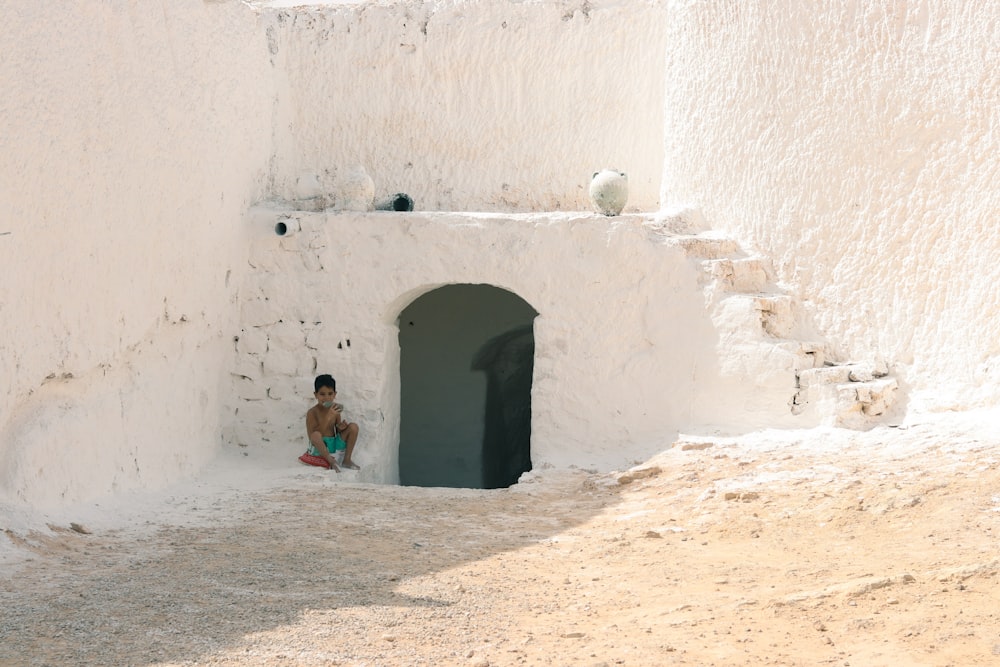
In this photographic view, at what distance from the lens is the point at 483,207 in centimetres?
948

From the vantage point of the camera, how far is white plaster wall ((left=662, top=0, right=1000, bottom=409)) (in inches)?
262

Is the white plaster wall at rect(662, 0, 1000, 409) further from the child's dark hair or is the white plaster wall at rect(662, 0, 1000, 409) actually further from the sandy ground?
the child's dark hair

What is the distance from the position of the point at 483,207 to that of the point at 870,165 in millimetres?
3376

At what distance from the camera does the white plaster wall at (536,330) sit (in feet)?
25.2

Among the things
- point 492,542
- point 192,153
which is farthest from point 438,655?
point 192,153

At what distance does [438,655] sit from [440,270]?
14.8 feet

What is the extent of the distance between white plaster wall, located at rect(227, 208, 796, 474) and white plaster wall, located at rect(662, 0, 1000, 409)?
0.65m

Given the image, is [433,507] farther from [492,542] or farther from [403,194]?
[403,194]

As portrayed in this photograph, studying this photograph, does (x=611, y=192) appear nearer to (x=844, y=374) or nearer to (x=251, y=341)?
(x=844, y=374)

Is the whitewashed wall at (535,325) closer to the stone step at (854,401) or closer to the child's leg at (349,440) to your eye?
the child's leg at (349,440)

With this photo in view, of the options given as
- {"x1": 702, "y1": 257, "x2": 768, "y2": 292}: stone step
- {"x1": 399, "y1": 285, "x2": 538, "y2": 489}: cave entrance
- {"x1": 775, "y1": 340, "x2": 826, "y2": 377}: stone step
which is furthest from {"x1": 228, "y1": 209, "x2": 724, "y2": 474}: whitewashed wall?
{"x1": 399, "y1": 285, "x2": 538, "y2": 489}: cave entrance

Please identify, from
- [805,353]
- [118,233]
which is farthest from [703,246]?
[118,233]

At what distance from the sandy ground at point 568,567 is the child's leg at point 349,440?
0.66 m

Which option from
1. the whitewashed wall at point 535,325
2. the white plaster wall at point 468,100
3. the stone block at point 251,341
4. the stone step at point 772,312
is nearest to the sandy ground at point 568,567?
the whitewashed wall at point 535,325
